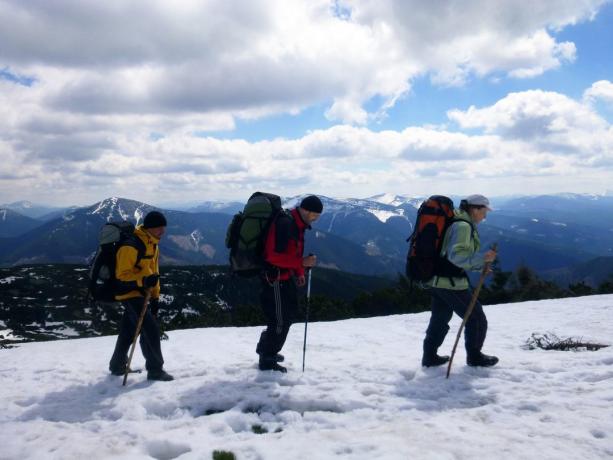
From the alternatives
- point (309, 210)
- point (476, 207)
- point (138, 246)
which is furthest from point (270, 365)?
point (476, 207)

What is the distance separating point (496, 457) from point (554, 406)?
2099 millimetres

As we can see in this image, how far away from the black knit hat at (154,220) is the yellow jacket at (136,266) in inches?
5.5

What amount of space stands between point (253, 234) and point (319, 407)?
307 cm

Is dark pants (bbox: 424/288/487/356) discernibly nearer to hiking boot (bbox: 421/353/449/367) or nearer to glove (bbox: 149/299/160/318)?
hiking boot (bbox: 421/353/449/367)

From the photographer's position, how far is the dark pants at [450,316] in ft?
25.3

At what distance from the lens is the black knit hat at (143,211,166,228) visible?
807 centimetres

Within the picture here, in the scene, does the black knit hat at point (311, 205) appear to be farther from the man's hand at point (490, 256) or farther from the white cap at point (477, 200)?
the man's hand at point (490, 256)

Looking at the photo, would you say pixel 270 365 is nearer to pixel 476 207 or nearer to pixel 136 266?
pixel 136 266

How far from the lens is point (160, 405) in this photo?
671 centimetres

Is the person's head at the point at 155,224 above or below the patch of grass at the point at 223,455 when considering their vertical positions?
above

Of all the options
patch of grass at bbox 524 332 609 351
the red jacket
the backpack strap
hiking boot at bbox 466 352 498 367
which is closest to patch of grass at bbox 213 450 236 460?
the red jacket

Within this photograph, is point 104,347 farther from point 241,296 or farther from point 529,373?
point 241,296

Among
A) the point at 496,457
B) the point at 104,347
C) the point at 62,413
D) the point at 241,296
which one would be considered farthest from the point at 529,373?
the point at 241,296

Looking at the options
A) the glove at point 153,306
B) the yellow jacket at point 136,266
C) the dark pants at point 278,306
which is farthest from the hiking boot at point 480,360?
the glove at point 153,306
